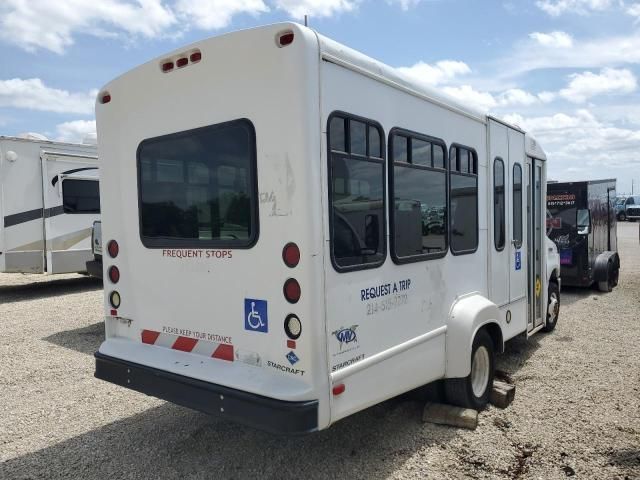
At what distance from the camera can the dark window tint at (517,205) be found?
17.7ft

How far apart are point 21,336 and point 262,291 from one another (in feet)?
18.7

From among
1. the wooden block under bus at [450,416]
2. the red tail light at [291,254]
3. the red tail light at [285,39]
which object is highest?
the red tail light at [285,39]

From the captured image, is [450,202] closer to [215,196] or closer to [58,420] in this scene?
[215,196]

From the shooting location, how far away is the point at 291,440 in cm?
379

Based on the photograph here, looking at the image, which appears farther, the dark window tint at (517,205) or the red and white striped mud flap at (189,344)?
the dark window tint at (517,205)

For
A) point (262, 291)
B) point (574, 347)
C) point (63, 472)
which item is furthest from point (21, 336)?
point (574, 347)

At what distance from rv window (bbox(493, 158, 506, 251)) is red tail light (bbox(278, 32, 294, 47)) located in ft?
9.05

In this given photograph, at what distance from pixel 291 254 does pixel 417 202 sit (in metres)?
1.22

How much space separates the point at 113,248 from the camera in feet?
13.0

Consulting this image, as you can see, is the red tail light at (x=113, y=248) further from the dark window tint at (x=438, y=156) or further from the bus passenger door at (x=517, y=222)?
the bus passenger door at (x=517, y=222)

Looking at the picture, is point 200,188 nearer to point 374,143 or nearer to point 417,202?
point 374,143

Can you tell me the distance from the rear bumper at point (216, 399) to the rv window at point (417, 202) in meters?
1.20

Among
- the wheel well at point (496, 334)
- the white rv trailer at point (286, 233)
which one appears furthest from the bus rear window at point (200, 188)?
the wheel well at point (496, 334)

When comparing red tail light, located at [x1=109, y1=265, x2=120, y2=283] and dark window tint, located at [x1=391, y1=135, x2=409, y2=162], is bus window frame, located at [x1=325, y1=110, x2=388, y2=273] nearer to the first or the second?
dark window tint, located at [x1=391, y1=135, x2=409, y2=162]
